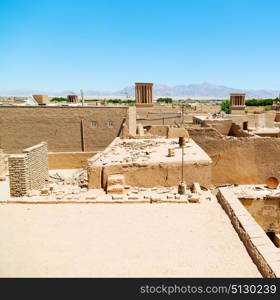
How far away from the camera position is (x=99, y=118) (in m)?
21.1

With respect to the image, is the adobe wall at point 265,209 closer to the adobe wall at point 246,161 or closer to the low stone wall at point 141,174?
the low stone wall at point 141,174

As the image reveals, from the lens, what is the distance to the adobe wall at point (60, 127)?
66.8 ft

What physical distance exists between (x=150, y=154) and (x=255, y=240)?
653cm

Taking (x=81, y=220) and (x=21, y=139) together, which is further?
(x=21, y=139)

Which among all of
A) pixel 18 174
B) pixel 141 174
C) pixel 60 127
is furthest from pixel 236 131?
pixel 18 174

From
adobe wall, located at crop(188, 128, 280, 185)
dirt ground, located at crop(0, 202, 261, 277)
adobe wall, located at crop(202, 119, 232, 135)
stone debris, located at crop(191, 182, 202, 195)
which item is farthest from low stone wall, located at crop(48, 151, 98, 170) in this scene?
adobe wall, located at crop(202, 119, 232, 135)

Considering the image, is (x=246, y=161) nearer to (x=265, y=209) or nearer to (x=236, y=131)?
(x=265, y=209)

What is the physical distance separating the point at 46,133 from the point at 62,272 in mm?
17590

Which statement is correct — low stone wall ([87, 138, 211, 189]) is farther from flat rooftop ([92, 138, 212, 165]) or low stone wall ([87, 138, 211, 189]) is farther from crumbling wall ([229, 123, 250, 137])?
crumbling wall ([229, 123, 250, 137])

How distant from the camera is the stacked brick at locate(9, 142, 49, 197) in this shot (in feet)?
30.6

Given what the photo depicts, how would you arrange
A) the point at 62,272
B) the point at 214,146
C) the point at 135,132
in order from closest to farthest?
the point at 62,272, the point at 214,146, the point at 135,132

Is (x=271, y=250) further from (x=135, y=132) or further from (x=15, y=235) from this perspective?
(x=135, y=132)
